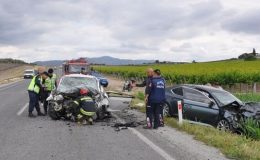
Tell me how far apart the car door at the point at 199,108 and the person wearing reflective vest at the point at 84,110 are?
11.4ft

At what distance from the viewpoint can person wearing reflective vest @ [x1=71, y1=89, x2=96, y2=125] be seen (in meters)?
14.5

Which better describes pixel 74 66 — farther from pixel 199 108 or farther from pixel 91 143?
pixel 91 143

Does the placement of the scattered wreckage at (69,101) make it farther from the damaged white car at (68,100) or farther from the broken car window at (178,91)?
the broken car window at (178,91)

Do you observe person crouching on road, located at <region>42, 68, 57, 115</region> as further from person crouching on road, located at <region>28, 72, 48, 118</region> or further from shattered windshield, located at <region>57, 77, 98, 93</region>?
shattered windshield, located at <region>57, 77, 98, 93</region>

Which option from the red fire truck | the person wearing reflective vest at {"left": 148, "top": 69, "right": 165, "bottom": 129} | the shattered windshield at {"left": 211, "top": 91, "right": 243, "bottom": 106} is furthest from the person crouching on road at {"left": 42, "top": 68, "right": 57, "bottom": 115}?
the red fire truck

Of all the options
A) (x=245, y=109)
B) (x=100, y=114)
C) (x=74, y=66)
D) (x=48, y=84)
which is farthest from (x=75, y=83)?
(x=74, y=66)

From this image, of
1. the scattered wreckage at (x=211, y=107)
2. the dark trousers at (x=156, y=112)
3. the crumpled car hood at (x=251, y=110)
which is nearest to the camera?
the dark trousers at (x=156, y=112)

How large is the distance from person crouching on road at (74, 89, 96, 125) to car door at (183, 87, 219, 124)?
3.47 meters

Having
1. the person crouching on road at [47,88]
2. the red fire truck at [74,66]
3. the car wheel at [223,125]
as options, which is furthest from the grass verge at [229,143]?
the red fire truck at [74,66]

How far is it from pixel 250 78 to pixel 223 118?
1206 inches

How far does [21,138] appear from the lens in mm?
11055

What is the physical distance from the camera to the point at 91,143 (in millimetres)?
10562

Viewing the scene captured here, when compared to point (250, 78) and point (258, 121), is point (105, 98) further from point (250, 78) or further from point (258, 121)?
point (250, 78)

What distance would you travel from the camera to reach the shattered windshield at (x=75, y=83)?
1631 centimetres
